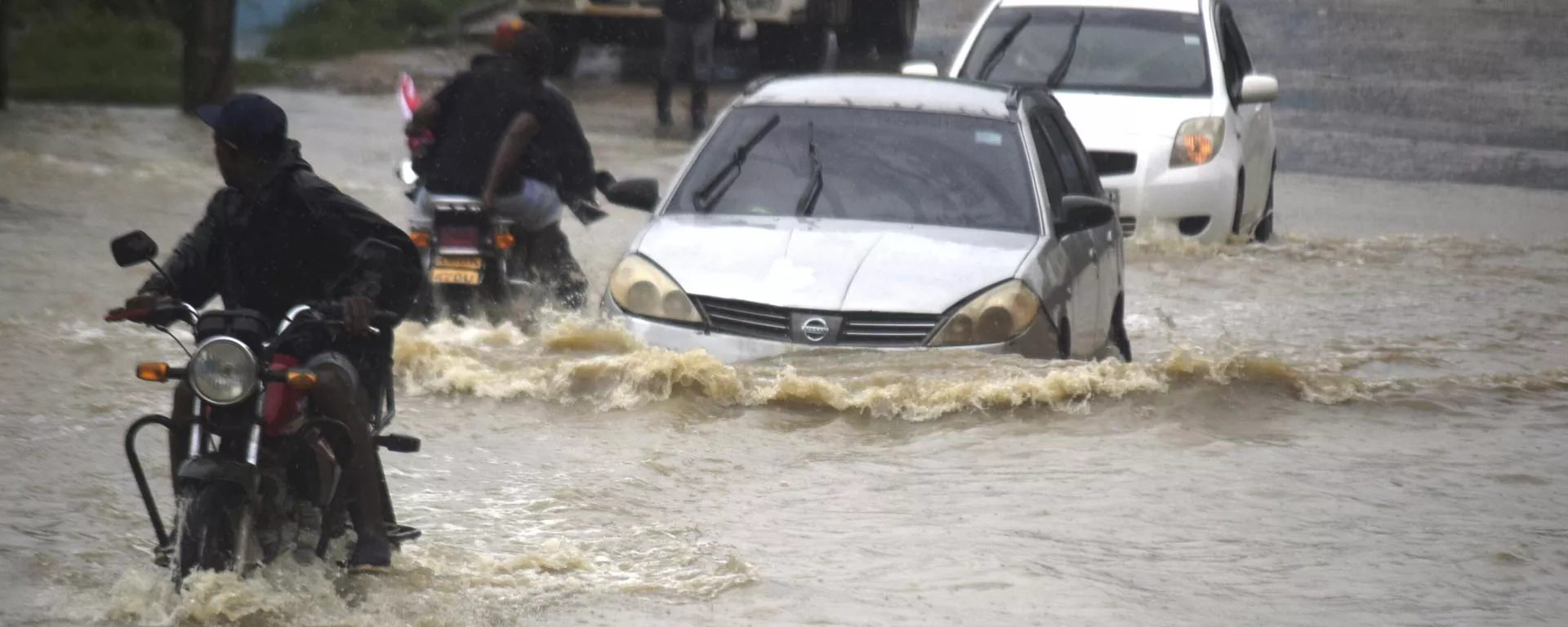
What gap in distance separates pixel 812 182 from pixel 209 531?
451cm

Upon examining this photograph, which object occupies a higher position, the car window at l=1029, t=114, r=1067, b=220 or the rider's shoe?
the car window at l=1029, t=114, r=1067, b=220

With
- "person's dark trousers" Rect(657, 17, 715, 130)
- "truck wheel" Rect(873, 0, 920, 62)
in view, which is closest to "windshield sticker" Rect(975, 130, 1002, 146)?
"person's dark trousers" Rect(657, 17, 715, 130)

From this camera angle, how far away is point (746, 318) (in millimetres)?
8562

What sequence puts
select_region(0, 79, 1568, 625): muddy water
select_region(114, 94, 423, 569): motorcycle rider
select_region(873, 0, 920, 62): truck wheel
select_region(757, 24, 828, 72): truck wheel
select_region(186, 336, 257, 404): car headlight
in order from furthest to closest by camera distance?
select_region(873, 0, 920, 62): truck wheel, select_region(757, 24, 828, 72): truck wheel, select_region(0, 79, 1568, 625): muddy water, select_region(114, 94, 423, 569): motorcycle rider, select_region(186, 336, 257, 404): car headlight

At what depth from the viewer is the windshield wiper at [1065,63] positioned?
14867 mm

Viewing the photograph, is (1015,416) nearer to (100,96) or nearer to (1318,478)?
(1318,478)

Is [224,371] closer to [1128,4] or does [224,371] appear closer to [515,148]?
[515,148]

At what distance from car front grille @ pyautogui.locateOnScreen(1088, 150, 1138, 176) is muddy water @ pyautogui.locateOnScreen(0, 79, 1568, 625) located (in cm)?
135

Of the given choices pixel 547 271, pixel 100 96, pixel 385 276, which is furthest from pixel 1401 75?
pixel 385 276

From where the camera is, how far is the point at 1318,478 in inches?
321

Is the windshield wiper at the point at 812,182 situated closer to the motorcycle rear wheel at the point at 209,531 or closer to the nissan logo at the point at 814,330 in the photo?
the nissan logo at the point at 814,330

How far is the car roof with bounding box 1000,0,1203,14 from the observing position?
15305mm

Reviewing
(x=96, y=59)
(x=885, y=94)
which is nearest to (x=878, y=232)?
(x=885, y=94)

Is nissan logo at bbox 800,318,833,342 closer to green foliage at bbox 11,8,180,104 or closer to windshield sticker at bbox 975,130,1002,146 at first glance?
windshield sticker at bbox 975,130,1002,146
